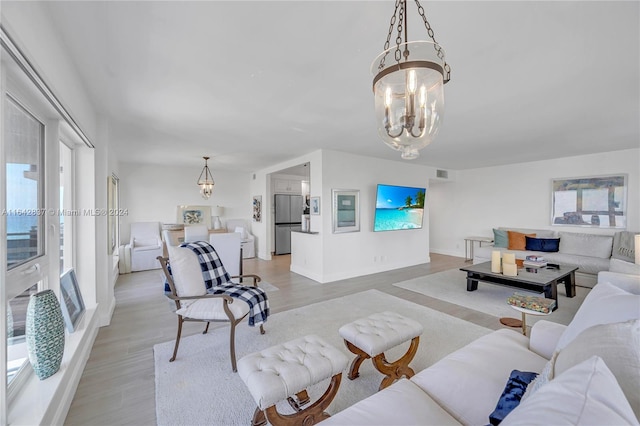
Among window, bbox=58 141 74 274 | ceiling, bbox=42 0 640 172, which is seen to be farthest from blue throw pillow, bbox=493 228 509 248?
window, bbox=58 141 74 274

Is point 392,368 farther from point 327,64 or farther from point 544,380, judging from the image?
point 327,64

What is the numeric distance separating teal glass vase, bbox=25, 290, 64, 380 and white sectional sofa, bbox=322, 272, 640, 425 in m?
1.84

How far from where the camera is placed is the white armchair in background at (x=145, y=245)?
5.63 m

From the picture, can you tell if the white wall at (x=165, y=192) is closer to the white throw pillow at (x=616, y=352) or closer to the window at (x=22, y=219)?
the window at (x=22, y=219)

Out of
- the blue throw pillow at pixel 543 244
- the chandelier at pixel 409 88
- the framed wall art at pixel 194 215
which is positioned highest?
the chandelier at pixel 409 88

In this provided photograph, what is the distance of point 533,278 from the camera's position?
3.53m

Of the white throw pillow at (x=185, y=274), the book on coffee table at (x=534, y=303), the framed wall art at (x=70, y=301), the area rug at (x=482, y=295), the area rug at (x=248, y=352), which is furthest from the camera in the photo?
the area rug at (x=482, y=295)

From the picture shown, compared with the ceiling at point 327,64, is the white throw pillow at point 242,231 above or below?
below

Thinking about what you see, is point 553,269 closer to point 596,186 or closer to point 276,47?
point 596,186

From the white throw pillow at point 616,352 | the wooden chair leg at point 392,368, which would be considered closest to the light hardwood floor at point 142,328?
the wooden chair leg at point 392,368

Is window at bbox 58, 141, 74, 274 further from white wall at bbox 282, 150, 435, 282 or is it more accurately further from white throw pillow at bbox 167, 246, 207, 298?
white wall at bbox 282, 150, 435, 282

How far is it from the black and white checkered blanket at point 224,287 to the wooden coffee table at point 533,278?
327cm

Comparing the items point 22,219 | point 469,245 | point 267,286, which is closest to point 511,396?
point 22,219

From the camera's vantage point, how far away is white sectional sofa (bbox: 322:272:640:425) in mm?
636
